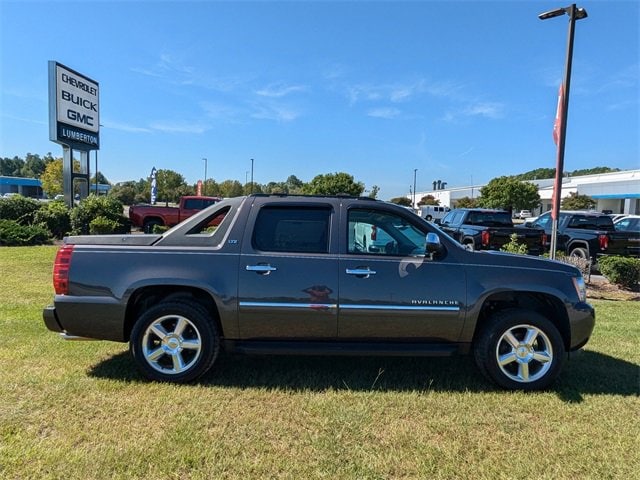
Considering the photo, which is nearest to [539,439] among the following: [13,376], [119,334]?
[119,334]

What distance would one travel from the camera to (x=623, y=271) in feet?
33.4

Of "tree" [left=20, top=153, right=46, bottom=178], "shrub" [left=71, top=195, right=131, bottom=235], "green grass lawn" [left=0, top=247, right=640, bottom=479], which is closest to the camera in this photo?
"green grass lawn" [left=0, top=247, right=640, bottom=479]

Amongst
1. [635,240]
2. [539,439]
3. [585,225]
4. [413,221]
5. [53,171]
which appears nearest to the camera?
[539,439]

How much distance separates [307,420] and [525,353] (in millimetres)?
2033

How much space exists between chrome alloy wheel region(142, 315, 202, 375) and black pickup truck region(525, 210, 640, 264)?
10.8 m

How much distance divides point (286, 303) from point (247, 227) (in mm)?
774

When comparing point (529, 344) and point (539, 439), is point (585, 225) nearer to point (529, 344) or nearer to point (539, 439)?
point (529, 344)

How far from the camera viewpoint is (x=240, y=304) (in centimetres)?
397

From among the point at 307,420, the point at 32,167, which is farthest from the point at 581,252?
the point at 32,167

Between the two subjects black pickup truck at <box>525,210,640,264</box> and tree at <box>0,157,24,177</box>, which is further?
tree at <box>0,157,24,177</box>

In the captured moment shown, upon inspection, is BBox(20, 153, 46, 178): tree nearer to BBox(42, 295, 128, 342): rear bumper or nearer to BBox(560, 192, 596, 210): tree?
BBox(560, 192, 596, 210): tree

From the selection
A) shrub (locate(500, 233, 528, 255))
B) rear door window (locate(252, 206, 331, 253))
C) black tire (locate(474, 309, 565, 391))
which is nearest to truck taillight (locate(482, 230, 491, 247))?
shrub (locate(500, 233, 528, 255))

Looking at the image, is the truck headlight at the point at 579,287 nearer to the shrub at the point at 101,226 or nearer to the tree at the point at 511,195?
the shrub at the point at 101,226

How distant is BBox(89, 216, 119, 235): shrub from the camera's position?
15.4 m
